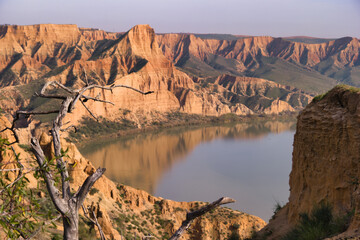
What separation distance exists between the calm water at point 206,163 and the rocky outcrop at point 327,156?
61.9 ft

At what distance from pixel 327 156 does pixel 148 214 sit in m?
15.9

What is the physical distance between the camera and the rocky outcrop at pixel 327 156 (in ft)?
37.0

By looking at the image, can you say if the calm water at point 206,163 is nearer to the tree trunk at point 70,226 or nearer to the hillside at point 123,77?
the hillside at point 123,77

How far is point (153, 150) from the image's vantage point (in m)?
65.7

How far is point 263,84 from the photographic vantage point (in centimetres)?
15112

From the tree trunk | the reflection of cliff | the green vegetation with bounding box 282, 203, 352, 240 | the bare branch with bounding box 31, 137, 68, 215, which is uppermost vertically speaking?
the bare branch with bounding box 31, 137, 68, 215

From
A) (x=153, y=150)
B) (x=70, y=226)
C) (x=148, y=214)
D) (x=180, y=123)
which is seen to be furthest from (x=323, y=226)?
(x=180, y=123)

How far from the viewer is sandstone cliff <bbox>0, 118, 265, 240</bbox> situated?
2148cm

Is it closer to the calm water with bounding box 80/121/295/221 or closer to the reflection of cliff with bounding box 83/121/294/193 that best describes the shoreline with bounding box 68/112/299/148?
the calm water with bounding box 80/121/295/221

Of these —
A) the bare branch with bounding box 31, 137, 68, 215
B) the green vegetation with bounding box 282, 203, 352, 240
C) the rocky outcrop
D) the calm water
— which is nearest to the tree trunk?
the bare branch with bounding box 31, 137, 68, 215

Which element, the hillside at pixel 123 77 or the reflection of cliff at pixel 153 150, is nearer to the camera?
the reflection of cliff at pixel 153 150

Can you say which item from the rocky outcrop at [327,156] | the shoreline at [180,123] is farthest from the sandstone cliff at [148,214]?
the shoreline at [180,123]

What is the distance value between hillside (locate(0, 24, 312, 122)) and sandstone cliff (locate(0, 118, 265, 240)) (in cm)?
5471

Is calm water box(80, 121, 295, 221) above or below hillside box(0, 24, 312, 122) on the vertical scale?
below
